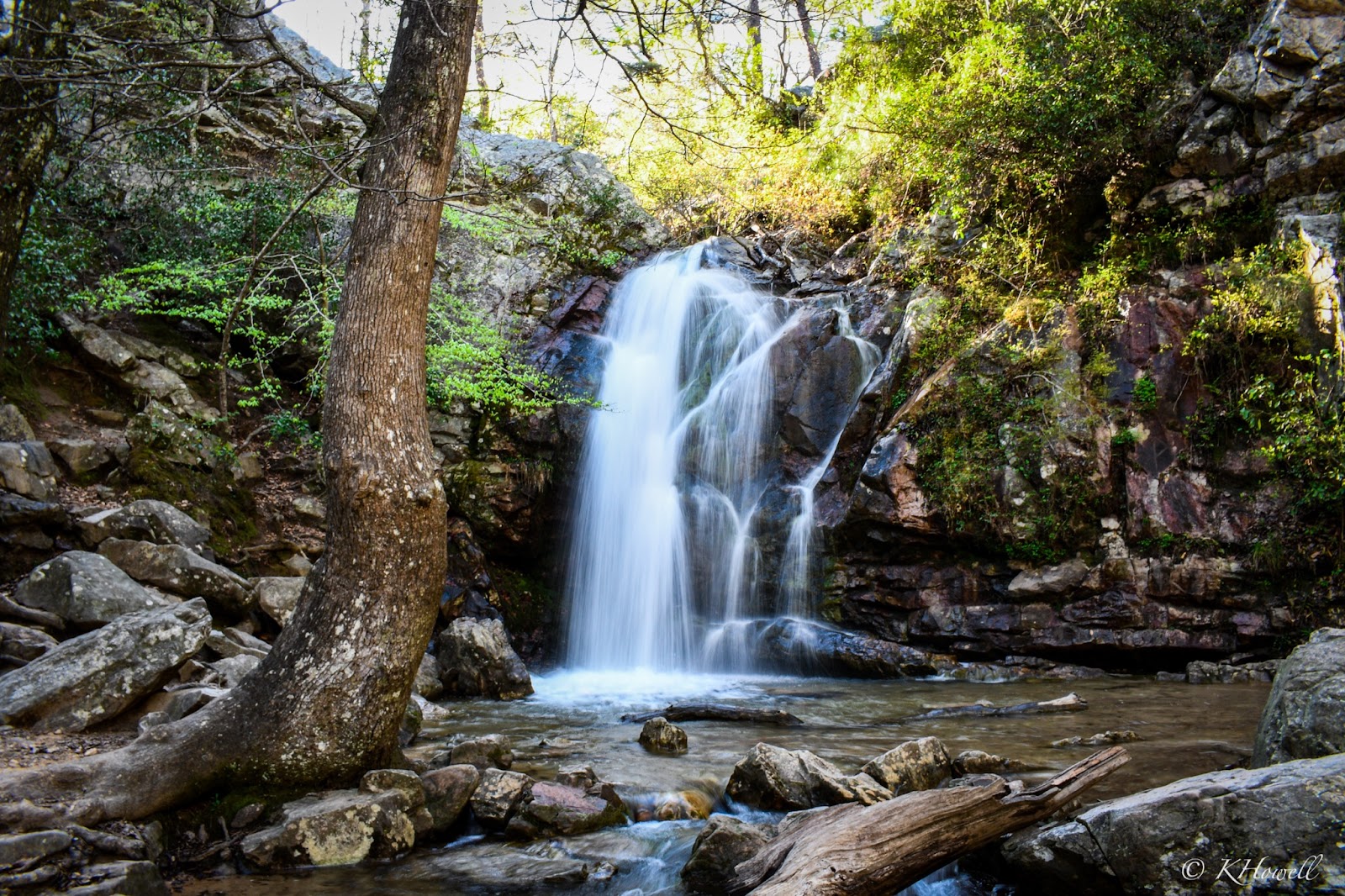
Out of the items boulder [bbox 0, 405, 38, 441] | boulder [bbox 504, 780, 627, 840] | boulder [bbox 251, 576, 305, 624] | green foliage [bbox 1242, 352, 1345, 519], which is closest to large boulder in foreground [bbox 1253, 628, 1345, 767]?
boulder [bbox 504, 780, 627, 840]

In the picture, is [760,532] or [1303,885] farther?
[760,532]

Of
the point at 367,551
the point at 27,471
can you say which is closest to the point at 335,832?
the point at 367,551

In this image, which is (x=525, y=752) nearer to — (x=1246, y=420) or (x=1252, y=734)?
(x=1252, y=734)

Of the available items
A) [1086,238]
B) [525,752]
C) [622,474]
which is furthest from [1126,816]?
[1086,238]

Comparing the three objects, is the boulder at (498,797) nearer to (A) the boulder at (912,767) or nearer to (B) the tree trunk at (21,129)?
(A) the boulder at (912,767)

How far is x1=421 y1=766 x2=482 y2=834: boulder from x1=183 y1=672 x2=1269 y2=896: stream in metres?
0.13

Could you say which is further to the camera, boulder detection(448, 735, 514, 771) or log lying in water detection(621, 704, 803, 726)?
log lying in water detection(621, 704, 803, 726)

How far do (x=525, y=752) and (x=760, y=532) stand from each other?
6.29 m

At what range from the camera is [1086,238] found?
11.9 meters

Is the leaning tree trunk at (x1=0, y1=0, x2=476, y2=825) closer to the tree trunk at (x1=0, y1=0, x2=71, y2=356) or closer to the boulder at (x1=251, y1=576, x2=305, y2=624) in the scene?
the tree trunk at (x1=0, y1=0, x2=71, y2=356)

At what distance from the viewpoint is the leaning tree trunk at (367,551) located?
3768 millimetres

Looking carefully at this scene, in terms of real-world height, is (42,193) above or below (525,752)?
above

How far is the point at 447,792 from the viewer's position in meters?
4.16

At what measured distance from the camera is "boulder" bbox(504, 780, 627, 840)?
4.09 m
